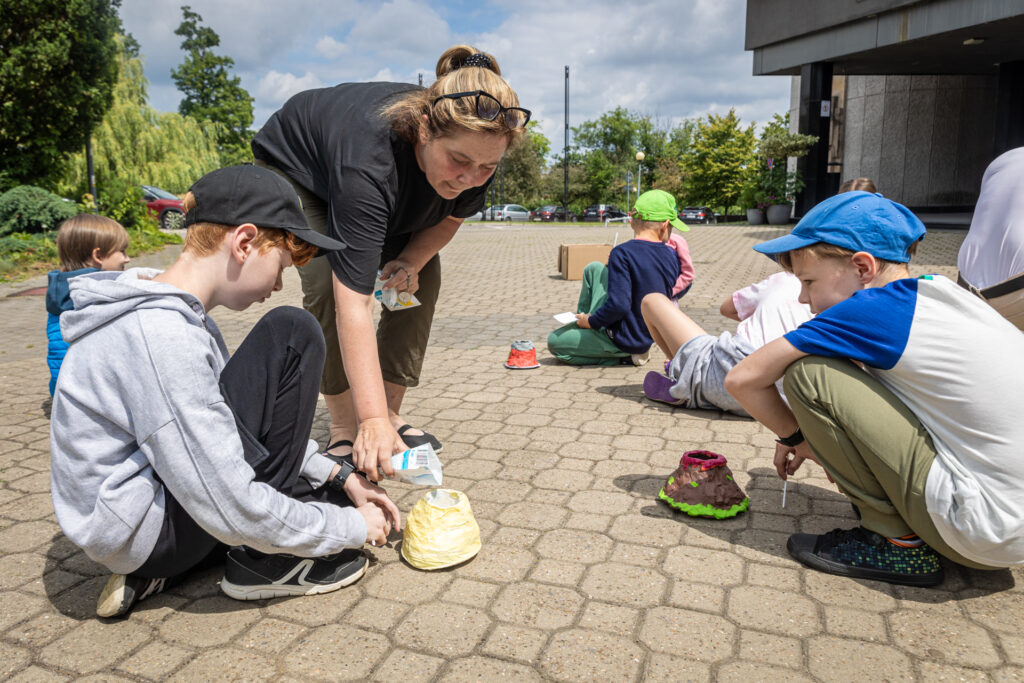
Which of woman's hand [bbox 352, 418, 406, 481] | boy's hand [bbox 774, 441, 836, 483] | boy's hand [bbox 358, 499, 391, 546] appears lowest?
boy's hand [bbox 358, 499, 391, 546]

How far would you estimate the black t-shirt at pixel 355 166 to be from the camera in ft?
8.23

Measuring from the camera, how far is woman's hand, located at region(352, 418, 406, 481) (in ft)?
7.38

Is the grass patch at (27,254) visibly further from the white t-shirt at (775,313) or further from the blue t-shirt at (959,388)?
the blue t-shirt at (959,388)

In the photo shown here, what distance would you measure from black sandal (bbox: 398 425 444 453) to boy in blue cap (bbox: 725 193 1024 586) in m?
1.69

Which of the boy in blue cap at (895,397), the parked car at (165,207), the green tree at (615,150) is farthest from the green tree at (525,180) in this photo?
the boy in blue cap at (895,397)

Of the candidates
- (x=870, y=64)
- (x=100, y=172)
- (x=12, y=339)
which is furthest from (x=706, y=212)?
(x=12, y=339)

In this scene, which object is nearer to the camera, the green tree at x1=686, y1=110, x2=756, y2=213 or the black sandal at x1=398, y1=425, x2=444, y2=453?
the black sandal at x1=398, y1=425, x2=444, y2=453

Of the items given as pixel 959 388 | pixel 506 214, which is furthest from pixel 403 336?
pixel 506 214

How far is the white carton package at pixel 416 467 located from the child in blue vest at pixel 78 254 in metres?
2.75

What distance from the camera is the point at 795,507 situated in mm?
2908

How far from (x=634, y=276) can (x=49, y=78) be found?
1573 centimetres

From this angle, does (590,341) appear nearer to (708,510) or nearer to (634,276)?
(634,276)

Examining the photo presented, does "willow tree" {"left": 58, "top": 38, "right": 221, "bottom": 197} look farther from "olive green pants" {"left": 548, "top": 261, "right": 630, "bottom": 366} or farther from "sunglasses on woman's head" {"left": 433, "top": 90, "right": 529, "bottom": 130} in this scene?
"sunglasses on woman's head" {"left": 433, "top": 90, "right": 529, "bottom": 130}

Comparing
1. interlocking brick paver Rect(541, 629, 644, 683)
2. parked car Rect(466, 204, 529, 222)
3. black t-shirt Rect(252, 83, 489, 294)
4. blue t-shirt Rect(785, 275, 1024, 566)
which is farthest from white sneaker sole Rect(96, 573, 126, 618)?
parked car Rect(466, 204, 529, 222)
